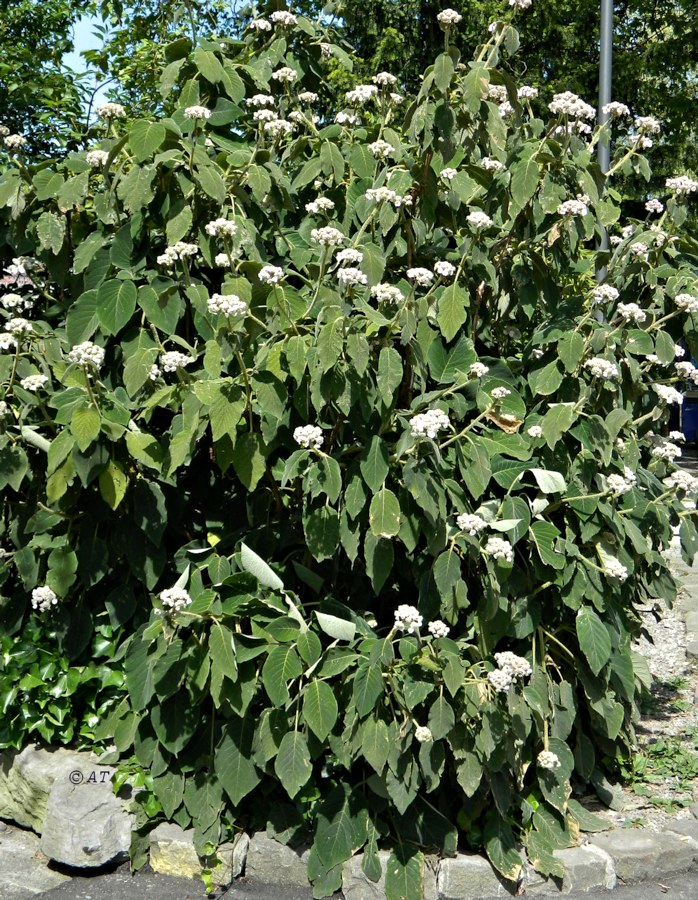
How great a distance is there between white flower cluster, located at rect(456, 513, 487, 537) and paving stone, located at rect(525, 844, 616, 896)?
1264mm

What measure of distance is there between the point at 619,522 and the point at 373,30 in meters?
13.5

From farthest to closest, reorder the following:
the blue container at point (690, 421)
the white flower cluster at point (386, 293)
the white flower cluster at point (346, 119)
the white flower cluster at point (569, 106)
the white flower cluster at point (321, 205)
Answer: the blue container at point (690, 421) < the white flower cluster at point (346, 119) < the white flower cluster at point (321, 205) < the white flower cluster at point (569, 106) < the white flower cluster at point (386, 293)

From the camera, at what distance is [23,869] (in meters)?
3.61

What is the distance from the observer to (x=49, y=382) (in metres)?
3.58

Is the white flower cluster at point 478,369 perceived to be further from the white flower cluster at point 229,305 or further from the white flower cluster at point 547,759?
the white flower cluster at point 547,759

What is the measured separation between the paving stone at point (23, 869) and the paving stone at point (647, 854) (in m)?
1.93

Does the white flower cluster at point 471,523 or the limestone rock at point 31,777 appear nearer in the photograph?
the white flower cluster at point 471,523

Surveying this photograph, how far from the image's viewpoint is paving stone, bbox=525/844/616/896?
11.2 ft

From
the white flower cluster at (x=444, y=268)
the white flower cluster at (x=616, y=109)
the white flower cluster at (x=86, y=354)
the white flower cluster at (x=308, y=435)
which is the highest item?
the white flower cluster at (x=616, y=109)

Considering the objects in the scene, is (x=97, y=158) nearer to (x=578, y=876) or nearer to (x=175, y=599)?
(x=175, y=599)

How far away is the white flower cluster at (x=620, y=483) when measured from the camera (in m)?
3.38

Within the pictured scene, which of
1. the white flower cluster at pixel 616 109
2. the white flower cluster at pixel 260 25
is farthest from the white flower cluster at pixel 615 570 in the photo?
the white flower cluster at pixel 260 25

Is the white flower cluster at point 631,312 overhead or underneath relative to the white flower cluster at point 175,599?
overhead

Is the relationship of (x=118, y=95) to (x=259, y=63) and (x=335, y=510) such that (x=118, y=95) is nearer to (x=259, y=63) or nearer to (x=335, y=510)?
(x=259, y=63)
